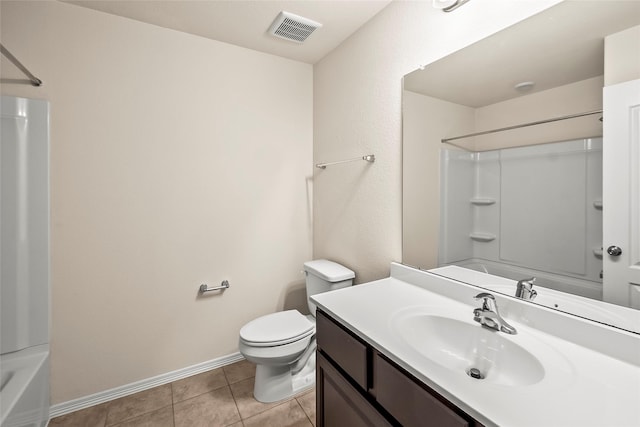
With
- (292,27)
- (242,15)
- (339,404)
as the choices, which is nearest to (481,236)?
(339,404)

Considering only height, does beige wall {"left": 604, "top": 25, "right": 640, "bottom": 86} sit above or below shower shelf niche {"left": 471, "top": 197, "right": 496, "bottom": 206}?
above

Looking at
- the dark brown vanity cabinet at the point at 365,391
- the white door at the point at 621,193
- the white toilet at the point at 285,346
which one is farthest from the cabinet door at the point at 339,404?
the white door at the point at 621,193

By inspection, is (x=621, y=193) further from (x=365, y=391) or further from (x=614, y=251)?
(x=365, y=391)

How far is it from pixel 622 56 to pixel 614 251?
0.58m

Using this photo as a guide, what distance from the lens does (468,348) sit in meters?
0.98

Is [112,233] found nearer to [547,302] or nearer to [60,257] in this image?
[60,257]

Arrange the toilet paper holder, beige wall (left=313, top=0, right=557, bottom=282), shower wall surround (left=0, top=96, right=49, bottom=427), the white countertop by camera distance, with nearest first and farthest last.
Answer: the white countertop → beige wall (left=313, top=0, right=557, bottom=282) → shower wall surround (left=0, top=96, right=49, bottom=427) → the toilet paper holder

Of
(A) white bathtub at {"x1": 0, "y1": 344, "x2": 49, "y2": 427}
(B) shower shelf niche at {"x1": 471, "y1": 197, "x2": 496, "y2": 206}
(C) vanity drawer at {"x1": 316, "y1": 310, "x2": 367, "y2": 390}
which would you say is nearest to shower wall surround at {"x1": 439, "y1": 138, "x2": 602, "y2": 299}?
(B) shower shelf niche at {"x1": 471, "y1": 197, "x2": 496, "y2": 206}

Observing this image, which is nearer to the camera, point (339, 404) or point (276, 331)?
point (339, 404)

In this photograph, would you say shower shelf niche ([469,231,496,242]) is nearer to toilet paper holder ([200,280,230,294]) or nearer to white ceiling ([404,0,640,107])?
white ceiling ([404,0,640,107])

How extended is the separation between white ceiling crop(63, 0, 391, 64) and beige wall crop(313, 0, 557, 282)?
0.35 ft

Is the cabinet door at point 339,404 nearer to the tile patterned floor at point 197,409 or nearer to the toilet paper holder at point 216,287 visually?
the tile patterned floor at point 197,409

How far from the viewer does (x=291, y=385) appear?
5.81 feet

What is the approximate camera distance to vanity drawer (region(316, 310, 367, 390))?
3.12ft
